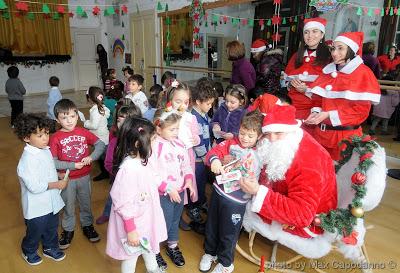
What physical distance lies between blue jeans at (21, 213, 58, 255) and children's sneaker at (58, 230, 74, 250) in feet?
0.34

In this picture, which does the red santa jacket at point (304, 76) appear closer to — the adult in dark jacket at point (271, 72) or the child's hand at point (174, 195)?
the adult in dark jacket at point (271, 72)

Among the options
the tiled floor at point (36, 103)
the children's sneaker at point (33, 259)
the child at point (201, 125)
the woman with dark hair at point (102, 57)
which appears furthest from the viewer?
the woman with dark hair at point (102, 57)

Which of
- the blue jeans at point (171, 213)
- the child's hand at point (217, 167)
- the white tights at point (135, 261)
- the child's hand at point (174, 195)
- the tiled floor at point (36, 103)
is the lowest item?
the tiled floor at point (36, 103)

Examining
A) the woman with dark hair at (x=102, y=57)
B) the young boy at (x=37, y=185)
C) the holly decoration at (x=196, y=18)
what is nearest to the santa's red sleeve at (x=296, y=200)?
the young boy at (x=37, y=185)

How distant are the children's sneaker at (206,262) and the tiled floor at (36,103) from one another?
20.3 ft

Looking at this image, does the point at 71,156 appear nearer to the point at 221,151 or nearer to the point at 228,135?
the point at 221,151

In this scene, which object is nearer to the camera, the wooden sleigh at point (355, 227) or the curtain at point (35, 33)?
the wooden sleigh at point (355, 227)

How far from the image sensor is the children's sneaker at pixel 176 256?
6.40 feet

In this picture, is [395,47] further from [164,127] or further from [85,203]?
[85,203]

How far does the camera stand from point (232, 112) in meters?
2.38

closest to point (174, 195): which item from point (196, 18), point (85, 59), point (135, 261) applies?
point (135, 261)

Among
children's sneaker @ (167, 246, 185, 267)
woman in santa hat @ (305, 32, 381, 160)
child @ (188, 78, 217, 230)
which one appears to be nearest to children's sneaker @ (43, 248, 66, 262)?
children's sneaker @ (167, 246, 185, 267)

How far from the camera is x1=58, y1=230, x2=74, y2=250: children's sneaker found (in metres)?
2.12

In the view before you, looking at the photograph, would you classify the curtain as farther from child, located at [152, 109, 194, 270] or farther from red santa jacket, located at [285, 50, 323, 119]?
child, located at [152, 109, 194, 270]
